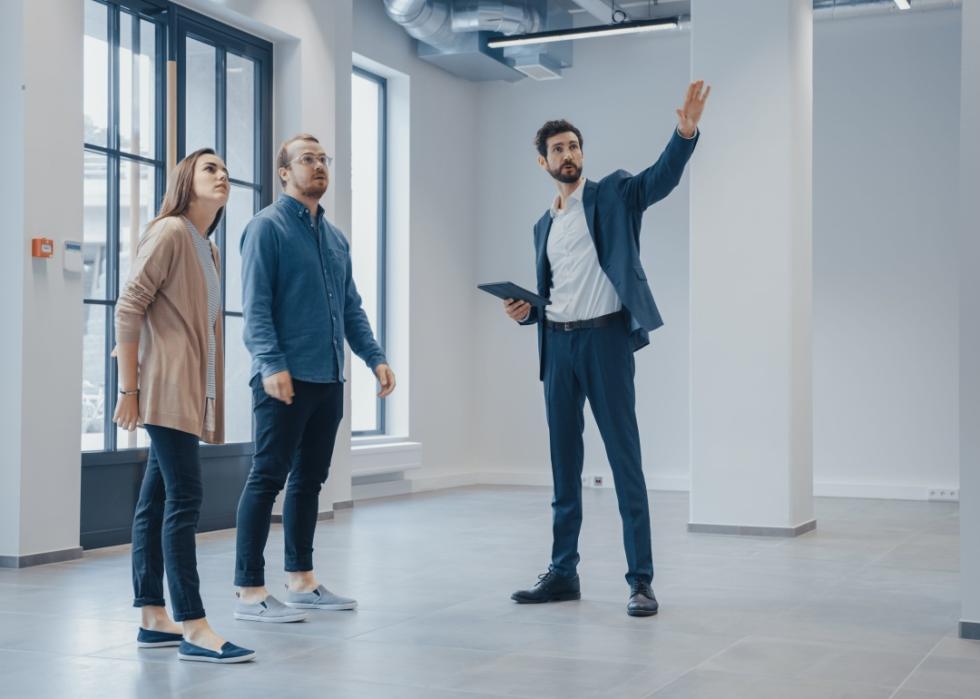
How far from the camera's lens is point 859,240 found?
8.66 meters

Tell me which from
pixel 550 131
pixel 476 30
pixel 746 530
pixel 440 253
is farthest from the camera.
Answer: pixel 440 253

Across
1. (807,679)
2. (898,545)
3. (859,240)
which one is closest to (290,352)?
(807,679)

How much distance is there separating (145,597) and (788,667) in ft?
5.68

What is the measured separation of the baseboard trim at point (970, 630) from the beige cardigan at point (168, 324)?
7.35ft

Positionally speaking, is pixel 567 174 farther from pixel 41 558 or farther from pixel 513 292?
pixel 41 558

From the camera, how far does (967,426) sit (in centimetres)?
366

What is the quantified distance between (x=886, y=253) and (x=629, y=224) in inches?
197

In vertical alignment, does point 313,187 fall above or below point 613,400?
above

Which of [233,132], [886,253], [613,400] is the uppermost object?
[233,132]

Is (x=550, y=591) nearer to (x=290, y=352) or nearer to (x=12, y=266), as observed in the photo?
(x=290, y=352)

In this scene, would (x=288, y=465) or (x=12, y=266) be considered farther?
(x=12, y=266)

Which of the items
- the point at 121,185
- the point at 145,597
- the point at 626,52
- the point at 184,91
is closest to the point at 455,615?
the point at 145,597

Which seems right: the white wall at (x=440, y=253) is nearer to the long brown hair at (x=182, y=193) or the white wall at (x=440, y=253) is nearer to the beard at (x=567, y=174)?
the beard at (x=567, y=174)

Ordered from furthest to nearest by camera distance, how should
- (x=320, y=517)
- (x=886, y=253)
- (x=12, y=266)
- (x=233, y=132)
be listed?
1. (x=886, y=253)
2. (x=320, y=517)
3. (x=233, y=132)
4. (x=12, y=266)
